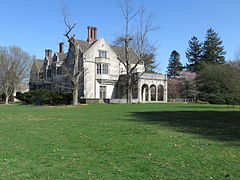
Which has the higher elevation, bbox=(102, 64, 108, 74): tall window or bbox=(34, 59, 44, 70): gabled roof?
bbox=(34, 59, 44, 70): gabled roof

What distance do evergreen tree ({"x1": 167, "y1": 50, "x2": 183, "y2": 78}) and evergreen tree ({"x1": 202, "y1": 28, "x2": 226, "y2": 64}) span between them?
15104mm

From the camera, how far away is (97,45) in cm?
4084

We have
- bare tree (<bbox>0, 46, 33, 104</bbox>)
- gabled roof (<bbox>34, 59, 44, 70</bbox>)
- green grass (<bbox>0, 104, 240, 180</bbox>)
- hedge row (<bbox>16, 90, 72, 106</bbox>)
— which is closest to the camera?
green grass (<bbox>0, 104, 240, 180</bbox>)

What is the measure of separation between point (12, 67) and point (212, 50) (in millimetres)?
54232

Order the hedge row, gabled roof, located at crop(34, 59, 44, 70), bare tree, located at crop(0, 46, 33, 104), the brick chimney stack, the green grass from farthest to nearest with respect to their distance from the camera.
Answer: gabled roof, located at crop(34, 59, 44, 70)
the brick chimney stack
bare tree, located at crop(0, 46, 33, 104)
the hedge row
the green grass

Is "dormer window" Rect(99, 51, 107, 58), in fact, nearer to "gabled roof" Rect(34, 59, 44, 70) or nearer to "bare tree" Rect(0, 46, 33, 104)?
"bare tree" Rect(0, 46, 33, 104)

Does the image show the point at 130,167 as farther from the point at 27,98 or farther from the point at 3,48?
the point at 3,48

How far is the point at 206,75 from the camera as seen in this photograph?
47.6 metres

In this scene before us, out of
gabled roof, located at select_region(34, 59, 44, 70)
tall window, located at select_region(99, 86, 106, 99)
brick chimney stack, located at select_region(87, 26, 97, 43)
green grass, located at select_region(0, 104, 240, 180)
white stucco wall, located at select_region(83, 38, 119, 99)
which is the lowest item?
green grass, located at select_region(0, 104, 240, 180)

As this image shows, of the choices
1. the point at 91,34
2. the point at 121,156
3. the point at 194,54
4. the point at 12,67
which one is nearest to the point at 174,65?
the point at 194,54

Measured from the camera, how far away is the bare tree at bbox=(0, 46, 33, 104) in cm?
4188

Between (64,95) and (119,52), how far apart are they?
786 inches

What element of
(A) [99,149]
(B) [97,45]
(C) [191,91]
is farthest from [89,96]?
(A) [99,149]

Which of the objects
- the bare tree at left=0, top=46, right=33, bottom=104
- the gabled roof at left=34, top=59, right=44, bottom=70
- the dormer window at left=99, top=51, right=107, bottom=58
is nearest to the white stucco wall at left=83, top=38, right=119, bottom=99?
the dormer window at left=99, top=51, right=107, bottom=58
